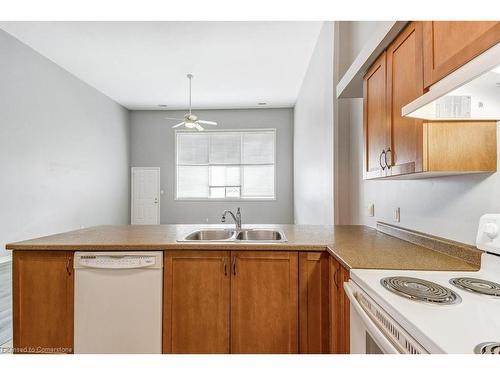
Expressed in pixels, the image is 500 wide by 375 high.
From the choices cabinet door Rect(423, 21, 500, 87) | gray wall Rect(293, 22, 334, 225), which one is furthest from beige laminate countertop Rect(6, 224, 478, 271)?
gray wall Rect(293, 22, 334, 225)

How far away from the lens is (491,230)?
1067mm

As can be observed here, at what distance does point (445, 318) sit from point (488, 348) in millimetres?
144

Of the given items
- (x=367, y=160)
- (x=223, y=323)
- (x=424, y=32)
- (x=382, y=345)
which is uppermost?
(x=424, y=32)

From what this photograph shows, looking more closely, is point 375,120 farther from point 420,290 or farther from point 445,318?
point 445,318

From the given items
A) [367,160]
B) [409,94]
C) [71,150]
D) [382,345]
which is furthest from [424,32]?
[71,150]

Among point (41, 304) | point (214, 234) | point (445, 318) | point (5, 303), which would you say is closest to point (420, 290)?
point (445, 318)

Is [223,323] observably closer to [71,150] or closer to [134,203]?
[71,150]

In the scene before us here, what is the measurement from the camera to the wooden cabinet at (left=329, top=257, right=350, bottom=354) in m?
1.29

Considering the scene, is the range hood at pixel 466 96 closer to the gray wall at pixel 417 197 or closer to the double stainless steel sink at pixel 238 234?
the gray wall at pixel 417 197

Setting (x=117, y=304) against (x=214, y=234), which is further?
(x=214, y=234)

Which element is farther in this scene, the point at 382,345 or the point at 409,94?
the point at 409,94

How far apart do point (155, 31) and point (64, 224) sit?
12.3 feet
